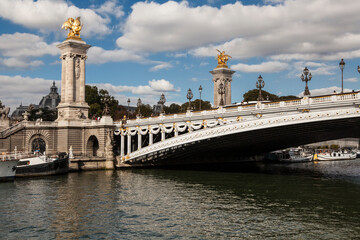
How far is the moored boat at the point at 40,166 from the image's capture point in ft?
121

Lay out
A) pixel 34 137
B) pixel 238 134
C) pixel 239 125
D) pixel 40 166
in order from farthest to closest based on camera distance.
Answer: pixel 34 137 → pixel 238 134 → pixel 40 166 → pixel 239 125

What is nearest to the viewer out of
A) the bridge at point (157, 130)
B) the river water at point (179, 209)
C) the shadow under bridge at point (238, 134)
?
the river water at point (179, 209)

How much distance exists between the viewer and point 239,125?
35344 millimetres

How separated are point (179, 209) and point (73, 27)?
36247mm

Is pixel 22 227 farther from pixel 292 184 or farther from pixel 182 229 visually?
pixel 292 184

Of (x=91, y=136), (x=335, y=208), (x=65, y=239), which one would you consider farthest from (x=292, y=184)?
(x=91, y=136)

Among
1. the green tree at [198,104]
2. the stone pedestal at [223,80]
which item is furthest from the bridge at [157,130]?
the green tree at [198,104]

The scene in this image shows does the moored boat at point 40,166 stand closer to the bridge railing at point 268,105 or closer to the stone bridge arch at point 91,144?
the stone bridge arch at point 91,144

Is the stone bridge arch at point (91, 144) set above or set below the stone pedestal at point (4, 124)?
below

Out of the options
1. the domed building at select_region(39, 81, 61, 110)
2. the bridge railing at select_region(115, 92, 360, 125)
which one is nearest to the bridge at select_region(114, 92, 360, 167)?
the bridge railing at select_region(115, 92, 360, 125)

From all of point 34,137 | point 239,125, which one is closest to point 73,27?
point 34,137

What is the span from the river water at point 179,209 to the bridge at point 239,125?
4790mm

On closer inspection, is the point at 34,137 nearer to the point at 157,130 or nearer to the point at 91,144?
the point at 91,144

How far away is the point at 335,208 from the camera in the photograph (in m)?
23.1
